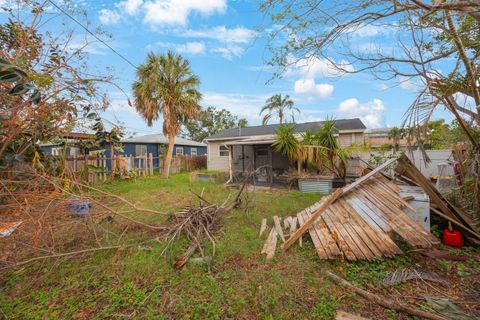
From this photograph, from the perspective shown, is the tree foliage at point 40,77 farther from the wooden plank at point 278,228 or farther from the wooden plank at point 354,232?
the wooden plank at point 354,232

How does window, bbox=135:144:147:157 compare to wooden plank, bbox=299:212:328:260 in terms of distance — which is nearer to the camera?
wooden plank, bbox=299:212:328:260

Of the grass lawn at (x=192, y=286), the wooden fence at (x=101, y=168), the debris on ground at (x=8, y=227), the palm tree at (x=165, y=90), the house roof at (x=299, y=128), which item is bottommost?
the grass lawn at (x=192, y=286)

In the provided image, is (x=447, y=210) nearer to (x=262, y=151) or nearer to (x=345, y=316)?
(x=345, y=316)

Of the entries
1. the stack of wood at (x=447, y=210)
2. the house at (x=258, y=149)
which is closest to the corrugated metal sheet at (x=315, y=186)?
the house at (x=258, y=149)

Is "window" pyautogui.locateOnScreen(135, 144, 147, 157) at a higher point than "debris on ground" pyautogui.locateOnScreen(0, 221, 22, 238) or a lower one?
higher

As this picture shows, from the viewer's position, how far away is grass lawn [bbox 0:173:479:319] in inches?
92.8

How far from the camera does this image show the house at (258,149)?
36.0 ft

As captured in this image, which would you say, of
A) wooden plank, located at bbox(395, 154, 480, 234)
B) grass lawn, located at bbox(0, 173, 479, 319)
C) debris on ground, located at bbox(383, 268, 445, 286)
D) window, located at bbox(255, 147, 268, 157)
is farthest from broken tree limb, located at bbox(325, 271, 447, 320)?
window, located at bbox(255, 147, 268, 157)

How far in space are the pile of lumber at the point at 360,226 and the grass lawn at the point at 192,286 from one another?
185 millimetres

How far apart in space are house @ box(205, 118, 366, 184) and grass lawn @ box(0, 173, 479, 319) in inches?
267

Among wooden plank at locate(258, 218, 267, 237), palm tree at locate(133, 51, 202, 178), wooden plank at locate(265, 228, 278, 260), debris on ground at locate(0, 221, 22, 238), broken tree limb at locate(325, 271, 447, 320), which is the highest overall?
palm tree at locate(133, 51, 202, 178)

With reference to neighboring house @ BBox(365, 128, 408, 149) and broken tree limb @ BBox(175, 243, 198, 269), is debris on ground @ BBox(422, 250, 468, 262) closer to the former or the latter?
broken tree limb @ BBox(175, 243, 198, 269)

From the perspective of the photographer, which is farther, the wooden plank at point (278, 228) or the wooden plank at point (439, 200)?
the wooden plank at point (278, 228)

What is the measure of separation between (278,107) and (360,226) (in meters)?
19.0
